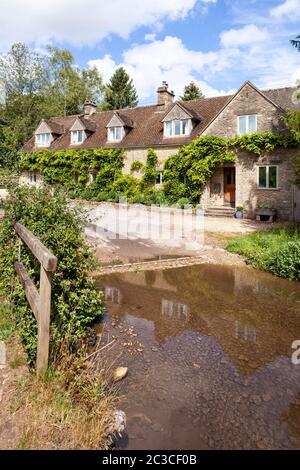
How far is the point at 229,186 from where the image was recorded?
25.7m

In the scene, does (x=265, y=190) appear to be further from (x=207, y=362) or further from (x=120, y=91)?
(x=120, y=91)

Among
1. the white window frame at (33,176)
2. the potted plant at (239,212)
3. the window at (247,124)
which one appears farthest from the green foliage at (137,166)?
the white window frame at (33,176)

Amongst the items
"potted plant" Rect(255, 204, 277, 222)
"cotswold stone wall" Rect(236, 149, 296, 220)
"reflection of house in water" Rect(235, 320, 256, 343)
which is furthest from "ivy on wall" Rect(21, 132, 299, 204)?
"reflection of house in water" Rect(235, 320, 256, 343)

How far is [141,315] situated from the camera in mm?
8336

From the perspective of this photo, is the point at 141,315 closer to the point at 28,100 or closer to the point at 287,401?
the point at 287,401

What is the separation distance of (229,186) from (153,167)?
256 inches

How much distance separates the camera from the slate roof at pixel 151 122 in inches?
1051

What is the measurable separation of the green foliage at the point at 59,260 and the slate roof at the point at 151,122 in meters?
20.4

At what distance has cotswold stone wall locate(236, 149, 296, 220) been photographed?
73.3 feet

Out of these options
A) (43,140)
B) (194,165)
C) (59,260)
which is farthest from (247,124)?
(43,140)

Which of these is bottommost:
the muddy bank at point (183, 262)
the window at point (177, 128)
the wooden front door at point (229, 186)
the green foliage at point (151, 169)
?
the muddy bank at point (183, 262)

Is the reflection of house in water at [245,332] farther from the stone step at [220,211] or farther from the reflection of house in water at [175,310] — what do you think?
the stone step at [220,211]

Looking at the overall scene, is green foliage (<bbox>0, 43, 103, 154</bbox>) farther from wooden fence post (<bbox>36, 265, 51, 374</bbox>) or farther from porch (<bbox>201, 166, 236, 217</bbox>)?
wooden fence post (<bbox>36, 265, 51, 374</bbox>)

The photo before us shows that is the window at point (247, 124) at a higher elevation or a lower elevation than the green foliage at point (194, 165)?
higher
